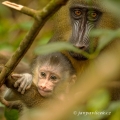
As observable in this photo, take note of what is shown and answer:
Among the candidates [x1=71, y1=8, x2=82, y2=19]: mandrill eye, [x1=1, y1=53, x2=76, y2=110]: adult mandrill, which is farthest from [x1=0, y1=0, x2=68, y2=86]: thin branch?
[x1=71, y1=8, x2=82, y2=19]: mandrill eye

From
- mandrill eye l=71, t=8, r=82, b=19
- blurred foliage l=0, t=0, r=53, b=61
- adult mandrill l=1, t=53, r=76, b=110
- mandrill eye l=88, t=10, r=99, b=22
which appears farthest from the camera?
blurred foliage l=0, t=0, r=53, b=61

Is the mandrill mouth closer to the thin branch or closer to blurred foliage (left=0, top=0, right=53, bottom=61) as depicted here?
blurred foliage (left=0, top=0, right=53, bottom=61)

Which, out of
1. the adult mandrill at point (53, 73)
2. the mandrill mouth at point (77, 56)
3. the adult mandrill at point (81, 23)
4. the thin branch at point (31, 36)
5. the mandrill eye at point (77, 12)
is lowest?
the thin branch at point (31, 36)

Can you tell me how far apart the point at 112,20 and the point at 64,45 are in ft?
5.97

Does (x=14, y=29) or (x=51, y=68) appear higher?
(x=14, y=29)

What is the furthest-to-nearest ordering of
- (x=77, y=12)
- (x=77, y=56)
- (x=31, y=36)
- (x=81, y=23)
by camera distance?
(x=77, y=12)
(x=81, y=23)
(x=77, y=56)
(x=31, y=36)

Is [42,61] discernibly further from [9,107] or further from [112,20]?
[9,107]

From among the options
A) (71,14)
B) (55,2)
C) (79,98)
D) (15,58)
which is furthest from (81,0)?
(79,98)

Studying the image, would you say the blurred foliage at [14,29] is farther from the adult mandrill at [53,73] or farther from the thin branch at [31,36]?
the thin branch at [31,36]

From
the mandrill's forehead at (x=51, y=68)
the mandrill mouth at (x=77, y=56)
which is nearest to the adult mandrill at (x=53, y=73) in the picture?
the mandrill's forehead at (x=51, y=68)

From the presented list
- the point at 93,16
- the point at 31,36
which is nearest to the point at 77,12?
the point at 93,16

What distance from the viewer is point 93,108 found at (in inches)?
58.0

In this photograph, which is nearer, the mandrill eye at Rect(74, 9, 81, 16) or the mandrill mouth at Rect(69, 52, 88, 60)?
the mandrill mouth at Rect(69, 52, 88, 60)

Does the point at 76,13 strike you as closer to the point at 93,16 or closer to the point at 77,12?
the point at 77,12
